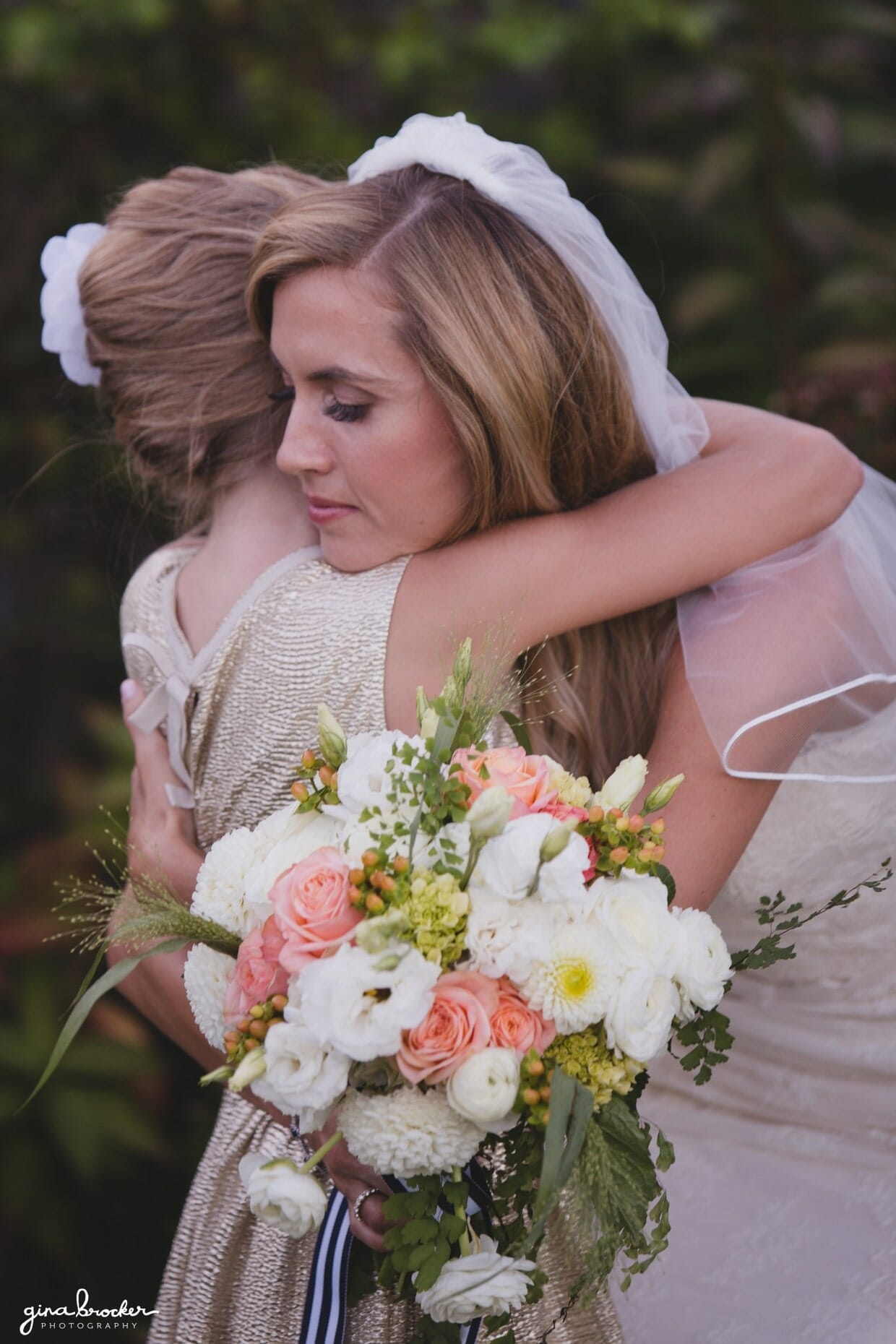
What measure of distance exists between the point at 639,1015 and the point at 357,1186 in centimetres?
55

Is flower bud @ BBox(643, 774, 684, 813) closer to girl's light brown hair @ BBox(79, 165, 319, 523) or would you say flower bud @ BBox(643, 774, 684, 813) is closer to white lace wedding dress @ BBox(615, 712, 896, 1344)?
white lace wedding dress @ BBox(615, 712, 896, 1344)

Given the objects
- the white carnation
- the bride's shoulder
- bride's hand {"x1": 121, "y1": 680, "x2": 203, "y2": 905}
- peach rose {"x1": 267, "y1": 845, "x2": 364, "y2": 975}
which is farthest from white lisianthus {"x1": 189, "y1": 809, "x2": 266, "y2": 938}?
the bride's shoulder

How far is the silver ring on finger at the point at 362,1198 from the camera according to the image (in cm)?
175

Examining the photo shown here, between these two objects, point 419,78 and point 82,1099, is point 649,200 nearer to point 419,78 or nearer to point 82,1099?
point 419,78

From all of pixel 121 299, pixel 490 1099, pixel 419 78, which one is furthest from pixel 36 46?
pixel 490 1099

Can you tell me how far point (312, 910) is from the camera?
145 centimetres

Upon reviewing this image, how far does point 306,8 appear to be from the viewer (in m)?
4.79

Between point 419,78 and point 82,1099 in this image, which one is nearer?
point 82,1099

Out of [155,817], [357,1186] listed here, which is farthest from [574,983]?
[155,817]

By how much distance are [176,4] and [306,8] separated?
0.46 metres

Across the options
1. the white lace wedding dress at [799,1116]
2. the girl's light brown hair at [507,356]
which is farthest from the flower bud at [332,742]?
the white lace wedding dress at [799,1116]

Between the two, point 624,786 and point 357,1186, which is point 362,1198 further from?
point 624,786

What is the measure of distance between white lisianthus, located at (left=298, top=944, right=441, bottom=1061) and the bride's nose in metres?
0.94

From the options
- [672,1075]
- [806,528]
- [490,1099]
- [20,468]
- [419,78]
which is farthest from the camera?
[20,468]
